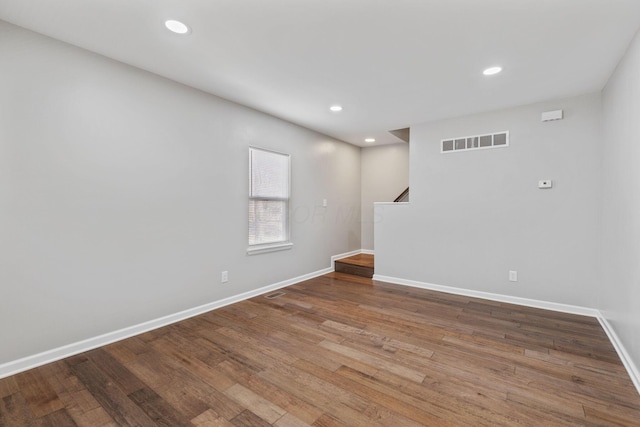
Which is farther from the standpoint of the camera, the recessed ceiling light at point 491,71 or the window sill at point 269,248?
the window sill at point 269,248

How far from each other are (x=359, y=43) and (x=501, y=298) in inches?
142

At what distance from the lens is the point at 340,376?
213 cm

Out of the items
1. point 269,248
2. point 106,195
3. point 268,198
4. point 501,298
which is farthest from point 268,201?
point 501,298

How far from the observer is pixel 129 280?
278cm

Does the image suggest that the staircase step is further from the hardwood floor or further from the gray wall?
the gray wall

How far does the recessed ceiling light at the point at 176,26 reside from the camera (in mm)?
2095

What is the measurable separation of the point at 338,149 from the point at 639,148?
4.14m

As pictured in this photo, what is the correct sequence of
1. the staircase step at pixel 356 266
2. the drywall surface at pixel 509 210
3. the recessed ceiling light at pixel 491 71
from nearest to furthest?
the recessed ceiling light at pixel 491 71 < the drywall surface at pixel 509 210 < the staircase step at pixel 356 266

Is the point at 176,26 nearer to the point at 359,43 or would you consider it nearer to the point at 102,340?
the point at 359,43

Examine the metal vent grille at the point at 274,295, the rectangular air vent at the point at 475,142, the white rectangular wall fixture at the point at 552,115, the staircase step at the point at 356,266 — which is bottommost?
the metal vent grille at the point at 274,295

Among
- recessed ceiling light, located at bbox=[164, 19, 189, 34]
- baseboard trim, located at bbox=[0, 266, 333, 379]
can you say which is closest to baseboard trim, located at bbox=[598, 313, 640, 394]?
baseboard trim, located at bbox=[0, 266, 333, 379]

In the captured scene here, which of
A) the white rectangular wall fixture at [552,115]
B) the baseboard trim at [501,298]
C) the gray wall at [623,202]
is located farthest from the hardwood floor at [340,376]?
the white rectangular wall fixture at [552,115]

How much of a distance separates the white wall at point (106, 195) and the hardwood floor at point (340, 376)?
1.31 feet

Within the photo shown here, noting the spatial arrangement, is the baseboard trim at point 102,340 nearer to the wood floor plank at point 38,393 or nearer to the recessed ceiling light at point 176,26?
the wood floor plank at point 38,393
